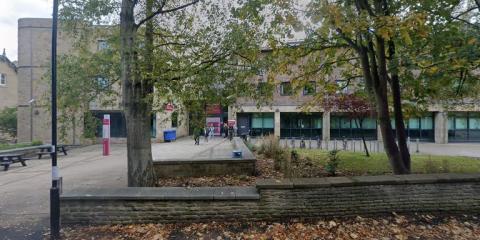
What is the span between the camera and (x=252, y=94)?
22.4 ft

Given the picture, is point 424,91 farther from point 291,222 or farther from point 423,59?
point 291,222

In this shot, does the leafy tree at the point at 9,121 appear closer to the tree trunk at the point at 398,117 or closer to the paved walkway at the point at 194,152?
the paved walkway at the point at 194,152

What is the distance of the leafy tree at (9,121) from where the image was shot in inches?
1150

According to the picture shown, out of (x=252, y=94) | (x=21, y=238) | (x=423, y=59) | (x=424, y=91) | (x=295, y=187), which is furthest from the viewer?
(x=424, y=91)

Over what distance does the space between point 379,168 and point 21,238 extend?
898cm

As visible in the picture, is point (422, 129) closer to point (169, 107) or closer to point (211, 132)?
point (211, 132)

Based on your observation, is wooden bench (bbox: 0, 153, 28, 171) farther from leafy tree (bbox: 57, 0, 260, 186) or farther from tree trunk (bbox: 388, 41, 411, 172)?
tree trunk (bbox: 388, 41, 411, 172)

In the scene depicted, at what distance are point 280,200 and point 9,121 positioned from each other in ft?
113

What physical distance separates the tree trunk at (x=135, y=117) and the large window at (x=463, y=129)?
109 ft

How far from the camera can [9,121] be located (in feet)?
96.6

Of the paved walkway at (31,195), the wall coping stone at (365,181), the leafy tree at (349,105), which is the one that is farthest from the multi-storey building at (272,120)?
the wall coping stone at (365,181)

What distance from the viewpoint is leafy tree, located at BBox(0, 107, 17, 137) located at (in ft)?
95.9

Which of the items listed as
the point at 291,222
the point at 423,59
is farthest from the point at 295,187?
the point at 423,59

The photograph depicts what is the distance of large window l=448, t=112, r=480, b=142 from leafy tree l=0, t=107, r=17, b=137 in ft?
148
